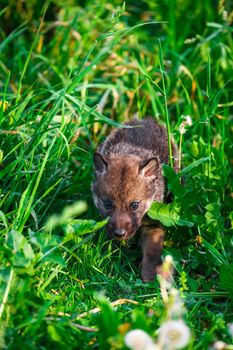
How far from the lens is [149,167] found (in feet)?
16.4

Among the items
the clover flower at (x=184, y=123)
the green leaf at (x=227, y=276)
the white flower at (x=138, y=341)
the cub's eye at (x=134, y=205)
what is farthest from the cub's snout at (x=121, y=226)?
the white flower at (x=138, y=341)

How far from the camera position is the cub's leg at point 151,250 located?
4.58 metres

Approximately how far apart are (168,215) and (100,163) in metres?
0.74

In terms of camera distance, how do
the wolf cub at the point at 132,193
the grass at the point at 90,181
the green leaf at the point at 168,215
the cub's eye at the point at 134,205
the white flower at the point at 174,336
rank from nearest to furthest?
the white flower at the point at 174,336 → the grass at the point at 90,181 → the green leaf at the point at 168,215 → the wolf cub at the point at 132,193 → the cub's eye at the point at 134,205

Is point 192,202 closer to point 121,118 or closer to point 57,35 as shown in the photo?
point 121,118

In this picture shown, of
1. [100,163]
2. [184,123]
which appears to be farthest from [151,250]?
[184,123]

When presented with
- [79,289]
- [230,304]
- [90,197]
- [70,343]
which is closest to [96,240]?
[90,197]

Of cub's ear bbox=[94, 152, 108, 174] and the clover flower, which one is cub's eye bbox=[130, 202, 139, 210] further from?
the clover flower

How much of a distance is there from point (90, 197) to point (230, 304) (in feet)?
5.38

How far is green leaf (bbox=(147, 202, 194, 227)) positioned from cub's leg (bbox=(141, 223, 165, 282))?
0.24 meters

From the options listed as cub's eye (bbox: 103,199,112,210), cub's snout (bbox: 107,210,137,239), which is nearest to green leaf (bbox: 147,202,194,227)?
cub's snout (bbox: 107,210,137,239)

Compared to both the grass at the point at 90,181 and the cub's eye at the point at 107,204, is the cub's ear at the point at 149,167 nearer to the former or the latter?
the grass at the point at 90,181

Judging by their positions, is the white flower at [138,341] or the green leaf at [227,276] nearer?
the white flower at [138,341]

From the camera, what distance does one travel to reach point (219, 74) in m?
6.59
